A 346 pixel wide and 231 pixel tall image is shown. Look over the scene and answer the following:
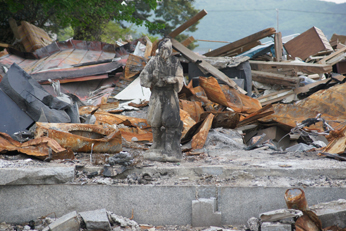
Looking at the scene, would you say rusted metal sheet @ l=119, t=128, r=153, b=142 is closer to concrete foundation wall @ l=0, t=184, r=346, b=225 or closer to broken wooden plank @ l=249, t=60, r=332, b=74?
concrete foundation wall @ l=0, t=184, r=346, b=225

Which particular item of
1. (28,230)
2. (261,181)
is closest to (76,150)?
(28,230)

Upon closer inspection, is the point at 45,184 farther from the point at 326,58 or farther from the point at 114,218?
the point at 326,58

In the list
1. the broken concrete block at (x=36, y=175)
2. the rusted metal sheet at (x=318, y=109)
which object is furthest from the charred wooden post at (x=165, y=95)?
the rusted metal sheet at (x=318, y=109)

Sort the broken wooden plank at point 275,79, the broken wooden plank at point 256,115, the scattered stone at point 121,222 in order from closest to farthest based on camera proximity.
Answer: the scattered stone at point 121,222 < the broken wooden plank at point 256,115 < the broken wooden plank at point 275,79

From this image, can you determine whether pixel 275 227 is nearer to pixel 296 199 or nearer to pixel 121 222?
pixel 296 199

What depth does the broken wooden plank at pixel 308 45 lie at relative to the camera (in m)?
14.1

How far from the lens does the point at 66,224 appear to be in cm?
382

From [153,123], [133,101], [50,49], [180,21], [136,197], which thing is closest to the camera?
[136,197]

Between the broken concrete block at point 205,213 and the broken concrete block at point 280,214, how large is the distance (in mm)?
610

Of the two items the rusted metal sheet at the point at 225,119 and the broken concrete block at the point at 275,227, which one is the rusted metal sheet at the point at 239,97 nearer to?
the rusted metal sheet at the point at 225,119

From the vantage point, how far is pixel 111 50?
14164 millimetres

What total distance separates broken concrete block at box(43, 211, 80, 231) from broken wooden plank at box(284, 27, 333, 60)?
13.0 m

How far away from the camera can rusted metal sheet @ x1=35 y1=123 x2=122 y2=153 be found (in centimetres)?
539

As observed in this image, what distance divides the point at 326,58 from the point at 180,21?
18317mm
